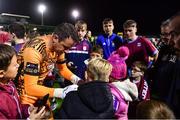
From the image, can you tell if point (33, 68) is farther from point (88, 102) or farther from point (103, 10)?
point (103, 10)

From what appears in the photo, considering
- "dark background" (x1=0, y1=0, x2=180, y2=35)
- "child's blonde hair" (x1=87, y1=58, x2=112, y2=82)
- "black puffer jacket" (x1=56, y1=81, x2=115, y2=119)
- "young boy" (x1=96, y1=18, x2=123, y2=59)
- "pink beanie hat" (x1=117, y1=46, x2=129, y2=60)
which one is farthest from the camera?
"dark background" (x1=0, y1=0, x2=180, y2=35)

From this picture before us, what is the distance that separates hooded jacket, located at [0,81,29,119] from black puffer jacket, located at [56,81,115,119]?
0.46 meters

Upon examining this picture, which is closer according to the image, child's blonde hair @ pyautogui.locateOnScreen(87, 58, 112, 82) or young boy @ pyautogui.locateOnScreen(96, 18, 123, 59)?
child's blonde hair @ pyautogui.locateOnScreen(87, 58, 112, 82)

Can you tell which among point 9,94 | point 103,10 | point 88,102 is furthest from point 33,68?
point 103,10

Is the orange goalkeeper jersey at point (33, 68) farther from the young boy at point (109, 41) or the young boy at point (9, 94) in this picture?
the young boy at point (109, 41)

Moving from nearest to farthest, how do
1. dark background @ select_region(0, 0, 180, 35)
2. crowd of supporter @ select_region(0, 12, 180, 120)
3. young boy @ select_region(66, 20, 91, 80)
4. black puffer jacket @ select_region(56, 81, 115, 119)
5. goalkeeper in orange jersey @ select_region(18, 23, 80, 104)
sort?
crowd of supporter @ select_region(0, 12, 180, 120) → black puffer jacket @ select_region(56, 81, 115, 119) → goalkeeper in orange jersey @ select_region(18, 23, 80, 104) → young boy @ select_region(66, 20, 91, 80) → dark background @ select_region(0, 0, 180, 35)

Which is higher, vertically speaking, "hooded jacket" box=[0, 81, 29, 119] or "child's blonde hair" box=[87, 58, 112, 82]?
"child's blonde hair" box=[87, 58, 112, 82]

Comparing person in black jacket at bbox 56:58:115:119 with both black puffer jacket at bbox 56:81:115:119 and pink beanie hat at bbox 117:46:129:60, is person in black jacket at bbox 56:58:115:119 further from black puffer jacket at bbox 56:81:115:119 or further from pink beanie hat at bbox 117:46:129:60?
pink beanie hat at bbox 117:46:129:60

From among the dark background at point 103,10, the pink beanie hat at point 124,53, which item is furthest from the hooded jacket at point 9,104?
the dark background at point 103,10

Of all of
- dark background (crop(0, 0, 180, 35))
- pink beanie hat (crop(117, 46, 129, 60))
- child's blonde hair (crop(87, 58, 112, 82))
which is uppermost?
dark background (crop(0, 0, 180, 35))

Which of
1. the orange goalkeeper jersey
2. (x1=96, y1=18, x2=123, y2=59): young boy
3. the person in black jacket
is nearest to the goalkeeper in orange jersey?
the orange goalkeeper jersey

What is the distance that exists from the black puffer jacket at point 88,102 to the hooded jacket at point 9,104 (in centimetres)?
46

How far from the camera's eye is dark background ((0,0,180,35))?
27.8 m

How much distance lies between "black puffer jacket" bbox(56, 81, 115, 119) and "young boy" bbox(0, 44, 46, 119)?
0.91 feet
